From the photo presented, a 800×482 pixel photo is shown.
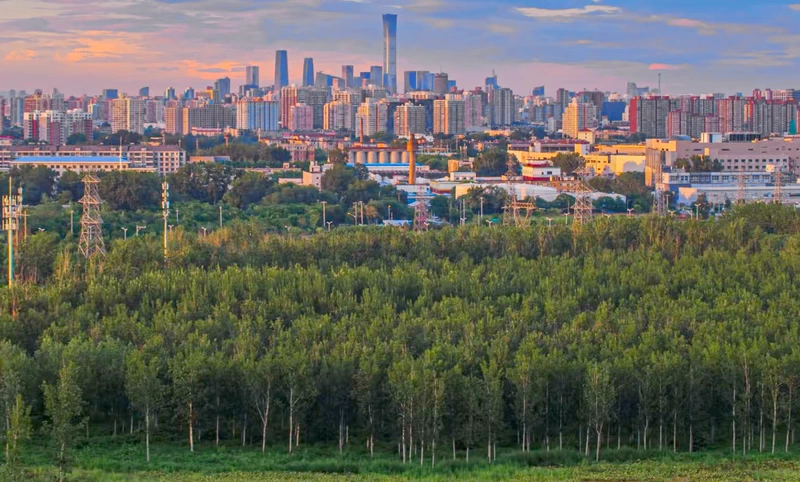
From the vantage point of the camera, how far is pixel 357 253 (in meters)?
24.5

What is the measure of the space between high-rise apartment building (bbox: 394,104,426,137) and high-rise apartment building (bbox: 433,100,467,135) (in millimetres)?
1065

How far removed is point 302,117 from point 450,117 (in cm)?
1434

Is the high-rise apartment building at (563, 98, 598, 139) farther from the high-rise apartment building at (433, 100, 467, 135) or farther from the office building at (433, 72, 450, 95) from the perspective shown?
the office building at (433, 72, 450, 95)

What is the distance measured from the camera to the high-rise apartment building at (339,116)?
309 feet

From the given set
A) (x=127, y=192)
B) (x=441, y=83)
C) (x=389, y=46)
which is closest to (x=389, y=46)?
(x=389, y=46)

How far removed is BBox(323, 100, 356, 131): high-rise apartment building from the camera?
9406 cm

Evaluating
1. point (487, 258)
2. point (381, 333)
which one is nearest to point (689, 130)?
point (487, 258)

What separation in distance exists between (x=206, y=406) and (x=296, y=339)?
88.7 inches

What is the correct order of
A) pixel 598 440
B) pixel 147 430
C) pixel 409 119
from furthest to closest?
pixel 409 119, pixel 147 430, pixel 598 440

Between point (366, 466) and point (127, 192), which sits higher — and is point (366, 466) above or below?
below

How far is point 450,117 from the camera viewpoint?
278ft

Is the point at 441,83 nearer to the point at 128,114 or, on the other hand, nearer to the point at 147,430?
the point at 128,114

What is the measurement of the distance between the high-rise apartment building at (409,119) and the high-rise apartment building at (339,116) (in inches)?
398

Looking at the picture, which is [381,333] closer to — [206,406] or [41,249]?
[206,406]
